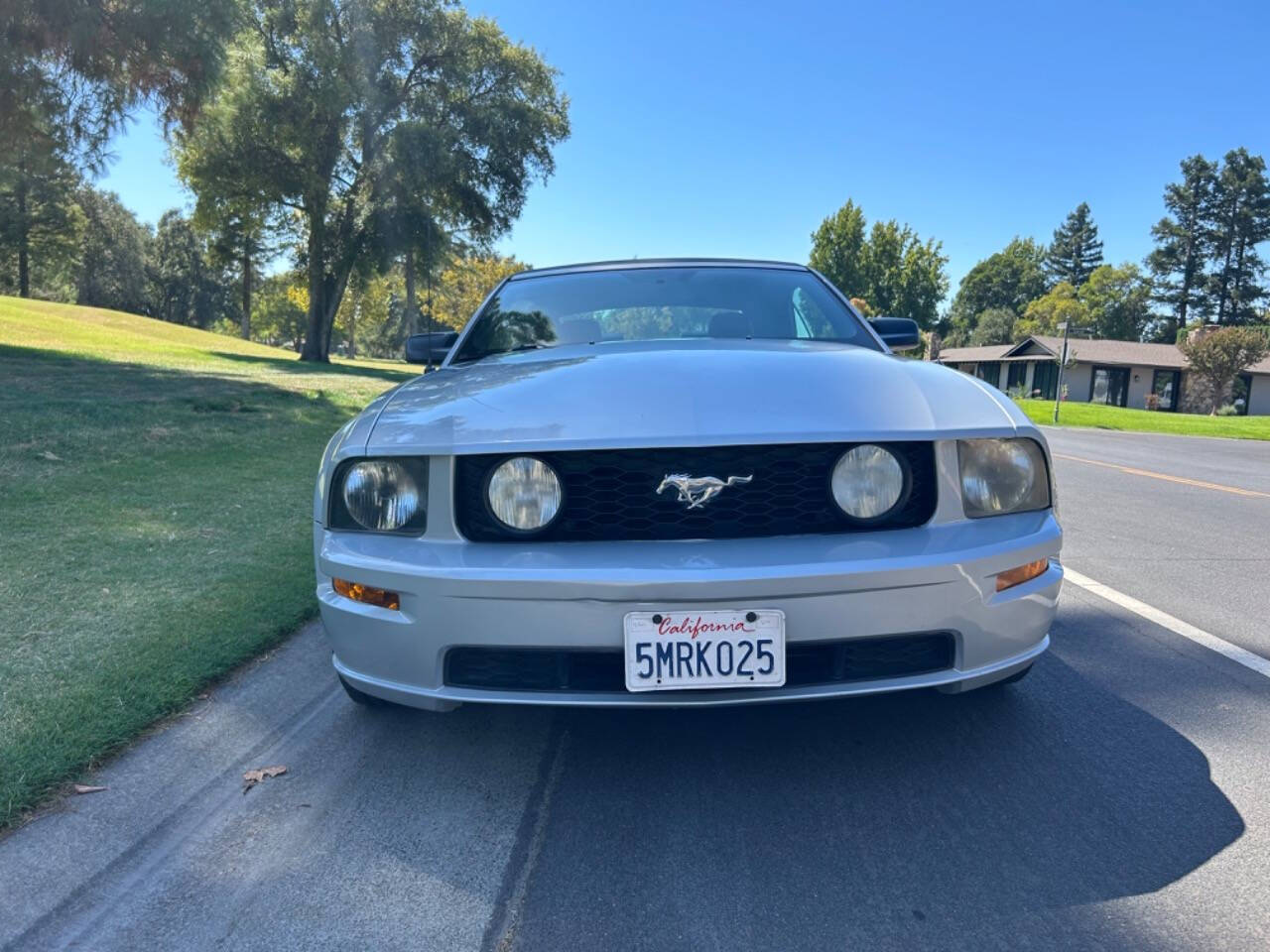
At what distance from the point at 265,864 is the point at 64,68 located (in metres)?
14.4

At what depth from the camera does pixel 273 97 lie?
23.9 meters

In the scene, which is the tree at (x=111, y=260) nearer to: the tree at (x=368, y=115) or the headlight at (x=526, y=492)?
the tree at (x=368, y=115)

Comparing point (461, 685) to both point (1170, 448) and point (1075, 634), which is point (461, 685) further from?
point (1170, 448)

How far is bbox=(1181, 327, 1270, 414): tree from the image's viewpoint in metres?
35.5

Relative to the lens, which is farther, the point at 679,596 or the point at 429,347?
the point at 429,347

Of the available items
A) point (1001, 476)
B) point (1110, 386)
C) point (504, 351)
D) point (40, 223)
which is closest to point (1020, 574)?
point (1001, 476)

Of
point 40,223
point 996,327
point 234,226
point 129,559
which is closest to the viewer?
point 129,559

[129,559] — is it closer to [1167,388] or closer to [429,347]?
[429,347]

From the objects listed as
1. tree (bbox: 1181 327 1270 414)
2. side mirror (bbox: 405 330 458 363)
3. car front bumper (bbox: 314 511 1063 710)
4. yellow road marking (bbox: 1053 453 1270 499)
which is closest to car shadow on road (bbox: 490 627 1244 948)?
car front bumper (bbox: 314 511 1063 710)

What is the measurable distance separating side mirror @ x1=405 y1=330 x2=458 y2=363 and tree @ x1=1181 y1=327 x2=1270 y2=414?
40881mm

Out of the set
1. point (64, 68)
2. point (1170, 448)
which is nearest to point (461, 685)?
point (64, 68)

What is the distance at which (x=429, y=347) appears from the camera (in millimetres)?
4090

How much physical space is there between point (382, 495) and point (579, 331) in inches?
56.9

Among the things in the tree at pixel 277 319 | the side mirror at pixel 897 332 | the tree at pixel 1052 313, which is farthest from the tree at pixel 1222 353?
the tree at pixel 277 319
